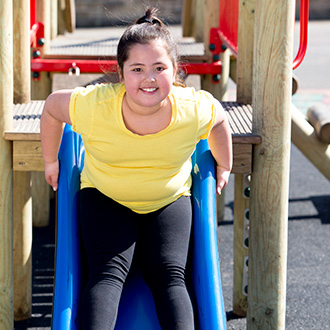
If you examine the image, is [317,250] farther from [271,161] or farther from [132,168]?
[132,168]

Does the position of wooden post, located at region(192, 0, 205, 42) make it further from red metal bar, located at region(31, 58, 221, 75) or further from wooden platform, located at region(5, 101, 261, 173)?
wooden platform, located at region(5, 101, 261, 173)

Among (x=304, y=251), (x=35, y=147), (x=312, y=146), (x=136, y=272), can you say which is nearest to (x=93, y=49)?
(x=312, y=146)

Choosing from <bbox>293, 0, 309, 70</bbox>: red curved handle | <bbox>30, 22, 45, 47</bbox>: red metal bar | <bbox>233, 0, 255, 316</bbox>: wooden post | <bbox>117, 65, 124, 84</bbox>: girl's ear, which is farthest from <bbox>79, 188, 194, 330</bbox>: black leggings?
<bbox>30, 22, 45, 47</bbox>: red metal bar

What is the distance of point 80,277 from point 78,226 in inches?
7.4

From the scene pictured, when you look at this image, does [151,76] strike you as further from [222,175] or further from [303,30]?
[303,30]

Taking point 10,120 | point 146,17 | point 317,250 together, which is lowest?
point 317,250

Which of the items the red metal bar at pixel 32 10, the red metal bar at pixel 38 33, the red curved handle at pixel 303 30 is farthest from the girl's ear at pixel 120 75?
the red metal bar at pixel 38 33

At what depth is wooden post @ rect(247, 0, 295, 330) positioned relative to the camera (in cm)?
258

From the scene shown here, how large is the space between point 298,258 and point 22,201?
1785 millimetres

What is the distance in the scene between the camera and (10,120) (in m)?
2.68

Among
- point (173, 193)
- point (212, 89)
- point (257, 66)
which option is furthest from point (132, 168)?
point (212, 89)

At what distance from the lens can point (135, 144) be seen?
238 centimetres

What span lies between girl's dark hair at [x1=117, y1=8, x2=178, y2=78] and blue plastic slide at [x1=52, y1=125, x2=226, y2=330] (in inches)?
17.9

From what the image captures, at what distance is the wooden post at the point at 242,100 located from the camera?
321cm
